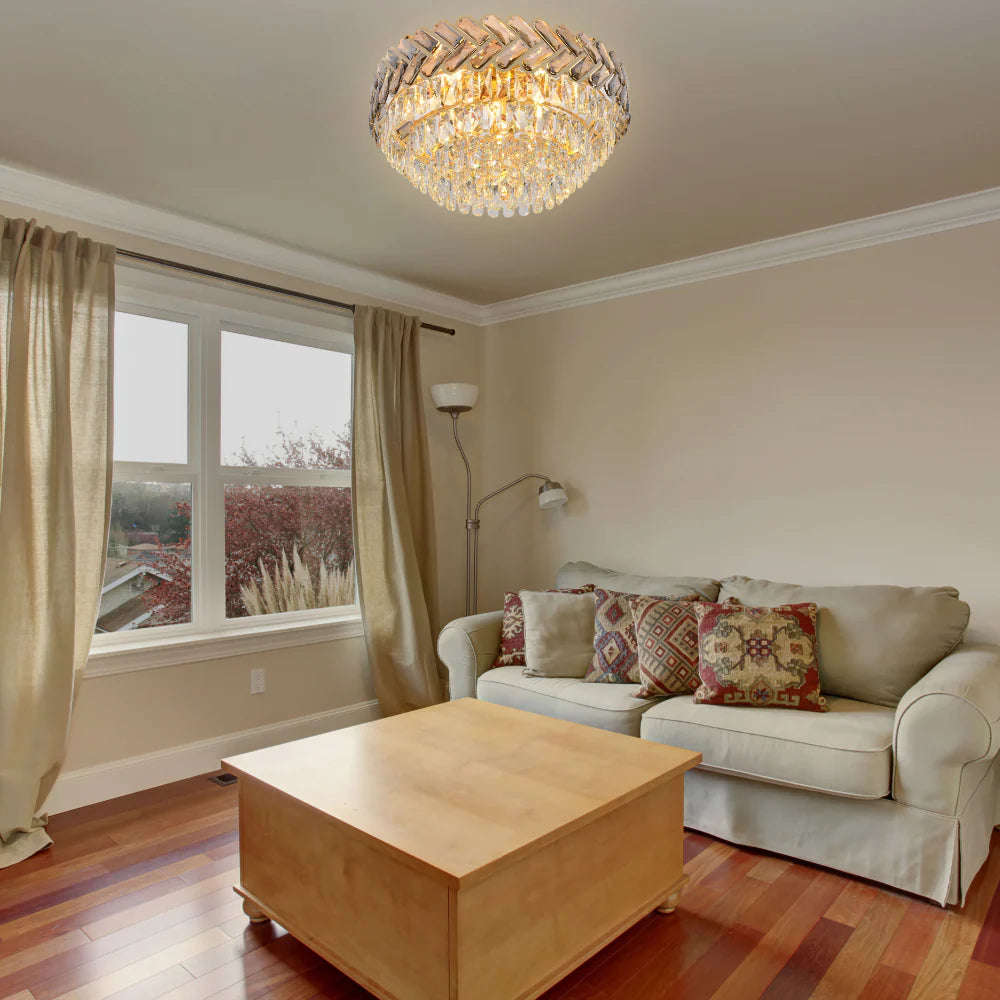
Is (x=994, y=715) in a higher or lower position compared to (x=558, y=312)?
lower

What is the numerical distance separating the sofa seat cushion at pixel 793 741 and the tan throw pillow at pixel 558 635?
51cm

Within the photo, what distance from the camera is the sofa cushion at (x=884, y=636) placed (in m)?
2.70

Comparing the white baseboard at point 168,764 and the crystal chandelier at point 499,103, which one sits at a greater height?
the crystal chandelier at point 499,103

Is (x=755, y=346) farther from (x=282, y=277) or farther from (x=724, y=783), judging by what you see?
(x=282, y=277)

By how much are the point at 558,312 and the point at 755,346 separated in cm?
118

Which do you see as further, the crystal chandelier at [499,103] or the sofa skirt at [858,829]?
the sofa skirt at [858,829]

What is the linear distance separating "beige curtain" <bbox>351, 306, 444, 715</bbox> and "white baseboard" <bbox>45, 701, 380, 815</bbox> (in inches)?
14.2

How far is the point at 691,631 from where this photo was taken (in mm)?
2998

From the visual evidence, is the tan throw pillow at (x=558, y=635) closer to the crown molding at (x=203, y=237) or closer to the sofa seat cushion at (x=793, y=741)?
the sofa seat cushion at (x=793, y=741)

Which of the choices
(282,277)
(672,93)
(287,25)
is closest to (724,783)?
(672,93)

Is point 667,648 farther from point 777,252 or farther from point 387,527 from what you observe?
point 777,252

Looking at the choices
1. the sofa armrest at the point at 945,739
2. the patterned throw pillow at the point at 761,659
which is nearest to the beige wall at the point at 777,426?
the patterned throw pillow at the point at 761,659

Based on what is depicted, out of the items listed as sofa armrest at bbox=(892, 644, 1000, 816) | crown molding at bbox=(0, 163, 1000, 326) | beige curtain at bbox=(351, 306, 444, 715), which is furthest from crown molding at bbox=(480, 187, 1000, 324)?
sofa armrest at bbox=(892, 644, 1000, 816)

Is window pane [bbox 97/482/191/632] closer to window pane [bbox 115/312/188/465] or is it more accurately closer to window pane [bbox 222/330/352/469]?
window pane [bbox 115/312/188/465]
